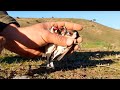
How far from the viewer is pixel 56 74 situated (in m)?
9.42

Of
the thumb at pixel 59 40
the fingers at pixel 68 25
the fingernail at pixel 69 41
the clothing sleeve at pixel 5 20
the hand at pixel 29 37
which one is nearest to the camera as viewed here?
the fingernail at pixel 69 41

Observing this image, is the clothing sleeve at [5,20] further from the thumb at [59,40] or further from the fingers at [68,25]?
the thumb at [59,40]

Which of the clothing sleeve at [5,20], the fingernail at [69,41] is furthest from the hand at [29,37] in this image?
the fingernail at [69,41]

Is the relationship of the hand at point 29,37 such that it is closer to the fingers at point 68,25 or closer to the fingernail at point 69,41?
the fingers at point 68,25

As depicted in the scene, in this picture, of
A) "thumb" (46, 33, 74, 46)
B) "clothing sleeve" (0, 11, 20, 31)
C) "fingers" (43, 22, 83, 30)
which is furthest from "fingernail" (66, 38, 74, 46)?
"clothing sleeve" (0, 11, 20, 31)

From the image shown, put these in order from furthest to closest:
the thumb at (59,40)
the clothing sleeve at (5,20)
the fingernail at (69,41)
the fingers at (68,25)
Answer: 1. the clothing sleeve at (5,20)
2. the fingers at (68,25)
3. the thumb at (59,40)
4. the fingernail at (69,41)

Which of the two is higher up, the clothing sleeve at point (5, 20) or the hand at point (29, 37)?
the clothing sleeve at point (5, 20)

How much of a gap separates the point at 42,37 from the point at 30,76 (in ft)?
10.1

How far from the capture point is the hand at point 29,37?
18.9 ft

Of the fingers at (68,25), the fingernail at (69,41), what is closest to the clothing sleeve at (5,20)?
the fingers at (68,25)

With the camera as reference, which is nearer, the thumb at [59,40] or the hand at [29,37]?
the thumb at [59,40]

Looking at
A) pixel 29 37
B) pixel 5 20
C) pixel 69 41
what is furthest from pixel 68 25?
pixel 5 20
